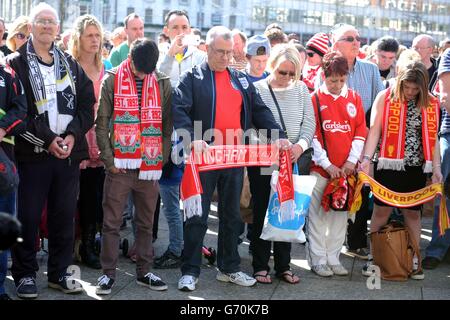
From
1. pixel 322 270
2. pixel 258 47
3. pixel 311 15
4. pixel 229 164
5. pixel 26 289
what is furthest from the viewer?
pixel 311 15

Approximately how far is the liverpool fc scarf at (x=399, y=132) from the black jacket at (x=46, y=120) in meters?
2.58

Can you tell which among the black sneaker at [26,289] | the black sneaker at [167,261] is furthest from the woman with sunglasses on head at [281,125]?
the black sneaker at [26,289]

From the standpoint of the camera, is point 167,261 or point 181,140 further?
point 167,261

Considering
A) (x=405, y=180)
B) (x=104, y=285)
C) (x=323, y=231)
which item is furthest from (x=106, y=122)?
(x=405, y=180)

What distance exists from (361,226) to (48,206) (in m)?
3.21

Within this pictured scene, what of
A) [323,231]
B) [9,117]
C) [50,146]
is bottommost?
[323,231]

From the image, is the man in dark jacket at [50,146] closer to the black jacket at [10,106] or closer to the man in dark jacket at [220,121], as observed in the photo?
the black jacket at [10,106]

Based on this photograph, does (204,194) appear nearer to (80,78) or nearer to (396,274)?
(80,78)

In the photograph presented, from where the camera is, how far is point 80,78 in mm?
6371

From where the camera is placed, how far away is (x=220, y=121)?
250 inches

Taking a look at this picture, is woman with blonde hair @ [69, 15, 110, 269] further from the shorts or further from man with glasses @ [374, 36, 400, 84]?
man with glasses @ [374, 36, 400, 84]

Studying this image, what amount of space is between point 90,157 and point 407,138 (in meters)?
2.80

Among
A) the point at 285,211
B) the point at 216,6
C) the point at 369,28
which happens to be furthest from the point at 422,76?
the point at 369,28

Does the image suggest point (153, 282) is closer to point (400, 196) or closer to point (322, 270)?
point (322, 270)
